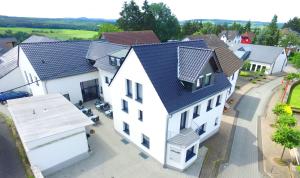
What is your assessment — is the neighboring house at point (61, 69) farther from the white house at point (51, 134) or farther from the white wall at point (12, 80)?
the white house at point (51, 134)

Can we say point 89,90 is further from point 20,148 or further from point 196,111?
point 196,111

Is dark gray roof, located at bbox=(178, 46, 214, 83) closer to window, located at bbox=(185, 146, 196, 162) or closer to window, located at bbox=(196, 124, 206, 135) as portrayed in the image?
window, located at bbox=(185, 146, 196, 162)

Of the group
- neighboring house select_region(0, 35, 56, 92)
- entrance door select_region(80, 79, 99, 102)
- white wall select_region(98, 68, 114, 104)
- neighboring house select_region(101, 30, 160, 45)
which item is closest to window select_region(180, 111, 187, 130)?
white wall select_region(98, 68, 114, 104)

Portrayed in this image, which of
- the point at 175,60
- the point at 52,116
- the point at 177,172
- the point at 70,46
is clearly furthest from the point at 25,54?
the point at 177,172

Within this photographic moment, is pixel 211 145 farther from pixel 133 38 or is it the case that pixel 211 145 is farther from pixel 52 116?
pixel 133 38

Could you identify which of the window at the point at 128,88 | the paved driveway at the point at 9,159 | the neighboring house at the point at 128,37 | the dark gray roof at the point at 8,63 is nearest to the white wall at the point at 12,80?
the dark gray roof at the point at 8,63

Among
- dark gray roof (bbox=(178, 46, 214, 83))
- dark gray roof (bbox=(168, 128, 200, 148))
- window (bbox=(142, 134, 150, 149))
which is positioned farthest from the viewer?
window (bbox=(142, 134, 150, 149))

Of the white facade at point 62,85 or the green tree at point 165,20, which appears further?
the green tree at point 165,20
